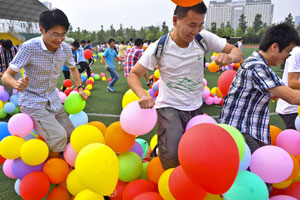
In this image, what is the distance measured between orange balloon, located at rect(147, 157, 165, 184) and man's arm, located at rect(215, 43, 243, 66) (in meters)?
1.11

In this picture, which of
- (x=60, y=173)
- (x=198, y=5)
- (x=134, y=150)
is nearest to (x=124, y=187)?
(x=134, y=150)

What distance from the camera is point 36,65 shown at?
8.38ft

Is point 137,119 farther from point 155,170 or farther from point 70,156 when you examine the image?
point 70,156

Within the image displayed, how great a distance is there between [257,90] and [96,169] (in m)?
1.54

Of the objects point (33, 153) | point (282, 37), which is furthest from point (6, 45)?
point (282, 37)

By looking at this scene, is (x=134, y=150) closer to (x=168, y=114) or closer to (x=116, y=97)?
(x=168, y=114)

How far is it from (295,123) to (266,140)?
3.40 feet

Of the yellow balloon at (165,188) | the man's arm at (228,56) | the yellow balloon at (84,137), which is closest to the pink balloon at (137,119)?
the yellow balloon at (84,137)

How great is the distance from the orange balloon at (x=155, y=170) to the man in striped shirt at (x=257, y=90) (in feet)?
2.70

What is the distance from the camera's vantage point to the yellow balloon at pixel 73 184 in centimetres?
228

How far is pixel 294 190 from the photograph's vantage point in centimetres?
213

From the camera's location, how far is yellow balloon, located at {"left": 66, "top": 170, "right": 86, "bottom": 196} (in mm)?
2281

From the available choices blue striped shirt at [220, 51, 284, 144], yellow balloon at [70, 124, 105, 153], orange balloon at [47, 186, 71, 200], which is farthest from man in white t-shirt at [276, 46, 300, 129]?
orange balloon at [47, 186, 71, 200]

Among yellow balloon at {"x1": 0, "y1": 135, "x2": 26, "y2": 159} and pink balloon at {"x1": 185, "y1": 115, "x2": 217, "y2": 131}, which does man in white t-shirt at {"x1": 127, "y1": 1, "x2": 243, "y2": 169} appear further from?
yellow balloon at {"x1": 0, "y1": 135, "x2": 26, "y2": 159}
